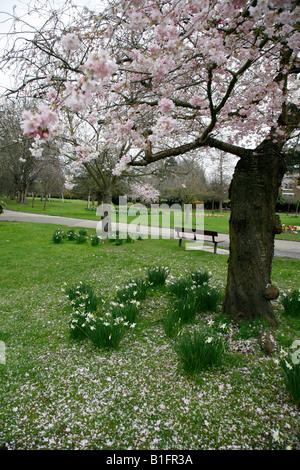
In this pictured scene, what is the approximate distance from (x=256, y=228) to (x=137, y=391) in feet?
7.98

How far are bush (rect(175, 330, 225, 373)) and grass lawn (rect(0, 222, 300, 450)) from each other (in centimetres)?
17

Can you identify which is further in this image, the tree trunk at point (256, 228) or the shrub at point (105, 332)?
the tree trunk at point (256, 228)

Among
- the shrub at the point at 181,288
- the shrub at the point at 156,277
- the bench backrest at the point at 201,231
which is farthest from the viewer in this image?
the bench backrest at the point at 201,231

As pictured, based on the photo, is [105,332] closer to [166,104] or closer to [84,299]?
[84,299]

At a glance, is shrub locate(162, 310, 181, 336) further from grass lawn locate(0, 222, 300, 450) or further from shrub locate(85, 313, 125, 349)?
shrub locate(85, 313, 125, 349)

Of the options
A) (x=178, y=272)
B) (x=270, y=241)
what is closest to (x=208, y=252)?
(x=178, y=272)

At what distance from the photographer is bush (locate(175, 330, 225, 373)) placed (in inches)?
102

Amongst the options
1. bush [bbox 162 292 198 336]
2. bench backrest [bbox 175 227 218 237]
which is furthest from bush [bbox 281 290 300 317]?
bench backrest [bbox 175 227 218 237]

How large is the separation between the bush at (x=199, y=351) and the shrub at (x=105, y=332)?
81 cm

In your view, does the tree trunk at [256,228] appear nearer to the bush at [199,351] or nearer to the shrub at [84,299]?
the bush at [199,351]

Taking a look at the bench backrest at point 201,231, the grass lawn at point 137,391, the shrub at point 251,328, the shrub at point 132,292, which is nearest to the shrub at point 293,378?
the grass lawn at point 137,391

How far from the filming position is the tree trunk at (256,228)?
3574mm

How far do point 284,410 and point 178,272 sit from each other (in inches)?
163
